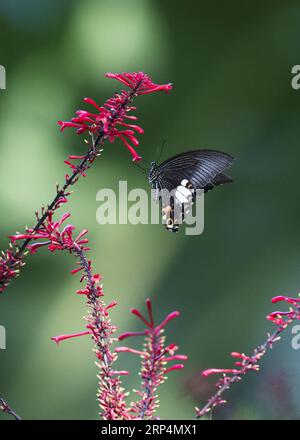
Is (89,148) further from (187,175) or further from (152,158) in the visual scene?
(152,158)

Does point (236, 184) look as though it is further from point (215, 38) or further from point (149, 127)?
point (215, 38)

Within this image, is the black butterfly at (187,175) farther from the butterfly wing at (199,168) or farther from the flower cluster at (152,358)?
the flower cluster at (152,358)

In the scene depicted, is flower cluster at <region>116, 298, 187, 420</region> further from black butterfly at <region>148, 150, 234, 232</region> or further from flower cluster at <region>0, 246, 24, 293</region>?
black butterfly at <region>148, 150, 234, 232</region>

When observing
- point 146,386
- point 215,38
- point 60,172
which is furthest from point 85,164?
point 215,38

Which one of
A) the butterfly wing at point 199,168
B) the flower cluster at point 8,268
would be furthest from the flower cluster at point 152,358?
the butterfly wing at point 199,168

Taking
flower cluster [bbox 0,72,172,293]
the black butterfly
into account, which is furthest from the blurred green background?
flower cluster [bbox 0,72,172,293]

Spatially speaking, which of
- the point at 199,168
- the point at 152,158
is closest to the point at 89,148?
the point at 199,168
